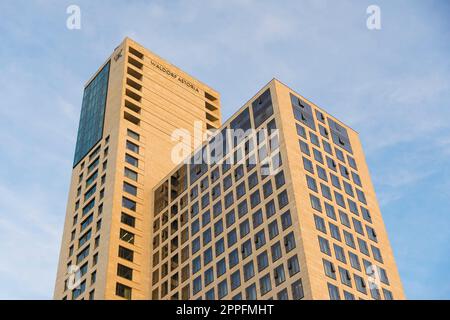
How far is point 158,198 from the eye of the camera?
108875mm

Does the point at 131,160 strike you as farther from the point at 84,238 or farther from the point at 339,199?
the point at 339,199

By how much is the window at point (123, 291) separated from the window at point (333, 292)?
34570 mm

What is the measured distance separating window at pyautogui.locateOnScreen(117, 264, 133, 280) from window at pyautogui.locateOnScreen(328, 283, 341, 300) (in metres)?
35.7

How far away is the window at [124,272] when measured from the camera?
96.1 m

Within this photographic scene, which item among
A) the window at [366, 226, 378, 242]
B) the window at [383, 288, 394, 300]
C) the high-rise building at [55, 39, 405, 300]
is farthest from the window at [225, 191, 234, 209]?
the window at [383, 288, 394, 300]

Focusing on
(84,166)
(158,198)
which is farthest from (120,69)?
(158,198)

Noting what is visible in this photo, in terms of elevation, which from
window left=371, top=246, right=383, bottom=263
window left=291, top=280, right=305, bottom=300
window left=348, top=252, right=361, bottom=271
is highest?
window left=371, top=246, right=383, bottom=263

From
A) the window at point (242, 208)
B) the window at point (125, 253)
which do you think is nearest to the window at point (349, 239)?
the window at point (242, 208)

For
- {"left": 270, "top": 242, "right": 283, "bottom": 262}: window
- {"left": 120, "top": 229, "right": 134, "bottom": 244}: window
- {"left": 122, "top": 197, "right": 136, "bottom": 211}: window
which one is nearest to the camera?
{"left": 270, "top": 242, "right": 283, "bottom": 262}: window

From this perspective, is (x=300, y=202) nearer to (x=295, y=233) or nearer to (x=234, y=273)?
(x=295, y=233)

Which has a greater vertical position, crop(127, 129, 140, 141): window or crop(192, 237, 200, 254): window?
crop(127, 129, 140, 141): window

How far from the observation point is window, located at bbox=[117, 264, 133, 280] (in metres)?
96.1

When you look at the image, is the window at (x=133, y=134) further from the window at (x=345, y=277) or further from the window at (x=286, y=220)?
the window at (x=345, y=277)

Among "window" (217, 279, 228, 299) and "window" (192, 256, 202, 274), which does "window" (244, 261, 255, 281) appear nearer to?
"window" (217, 279, 228, 299)
